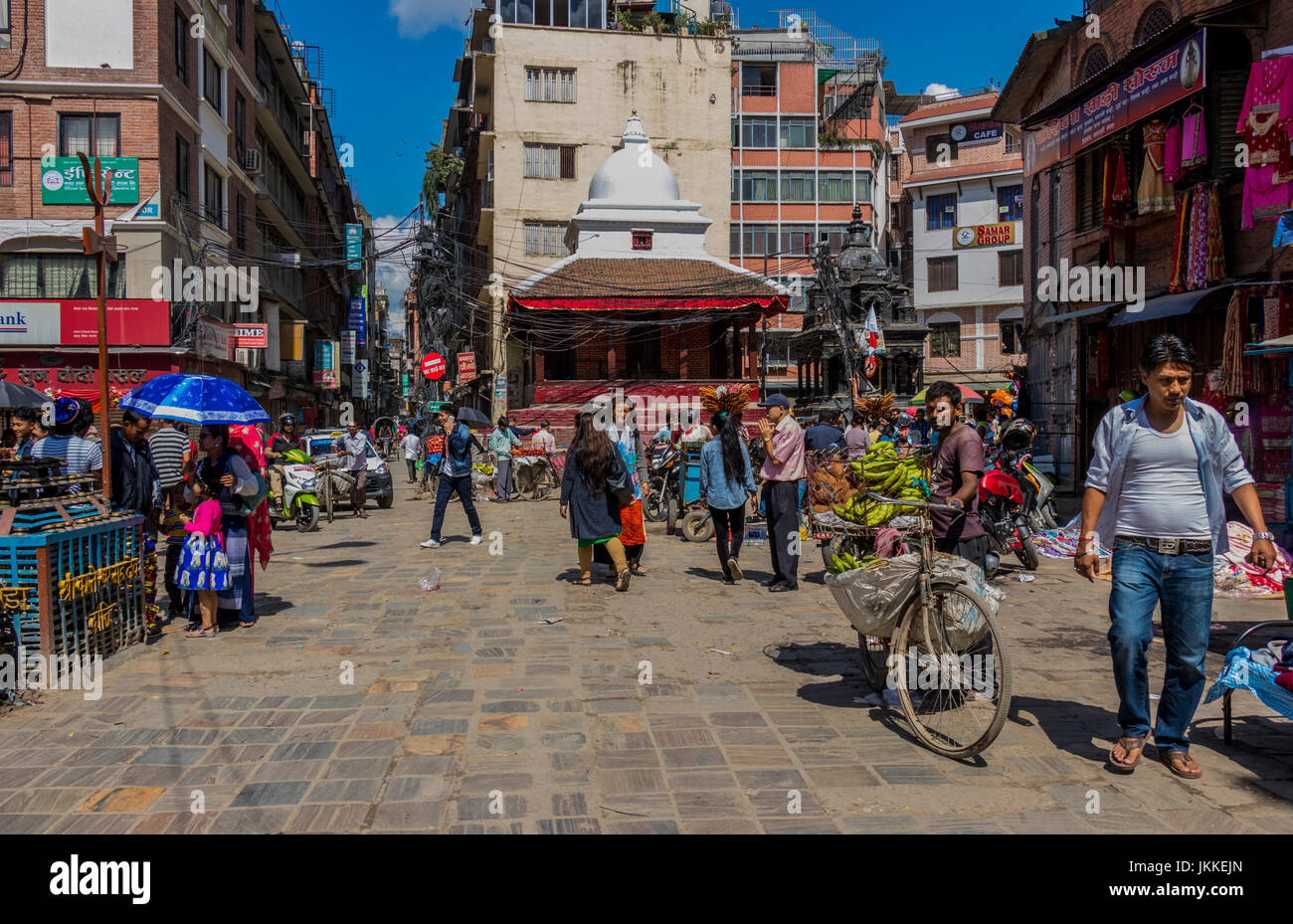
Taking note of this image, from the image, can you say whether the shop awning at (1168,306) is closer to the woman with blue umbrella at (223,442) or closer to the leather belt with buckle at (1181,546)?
the leather belt with buckle at (1181,546)

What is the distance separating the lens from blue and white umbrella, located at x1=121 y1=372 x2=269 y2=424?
7.15 metres

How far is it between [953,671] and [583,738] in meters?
1.89

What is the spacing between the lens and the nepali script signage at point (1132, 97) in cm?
1400

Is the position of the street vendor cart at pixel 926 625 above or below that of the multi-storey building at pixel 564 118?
below

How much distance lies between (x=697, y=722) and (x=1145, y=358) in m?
2.88

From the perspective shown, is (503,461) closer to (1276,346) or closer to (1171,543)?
(1276,346)

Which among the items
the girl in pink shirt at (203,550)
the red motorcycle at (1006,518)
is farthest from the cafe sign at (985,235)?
the girl in pink shirt at (203,550)

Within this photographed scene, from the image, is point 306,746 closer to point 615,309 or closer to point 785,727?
point 785,727

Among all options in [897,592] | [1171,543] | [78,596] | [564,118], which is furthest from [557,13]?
[1171,543]

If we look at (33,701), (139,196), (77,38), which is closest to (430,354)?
(139,196)

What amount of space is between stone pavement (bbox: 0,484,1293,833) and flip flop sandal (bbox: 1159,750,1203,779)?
0.05 m

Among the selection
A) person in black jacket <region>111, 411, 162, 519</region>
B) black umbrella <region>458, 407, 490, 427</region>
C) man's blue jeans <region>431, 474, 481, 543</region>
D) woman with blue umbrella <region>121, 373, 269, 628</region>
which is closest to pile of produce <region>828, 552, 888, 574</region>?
woman with blue umbrella <region>121, 373, 269, 628</region>

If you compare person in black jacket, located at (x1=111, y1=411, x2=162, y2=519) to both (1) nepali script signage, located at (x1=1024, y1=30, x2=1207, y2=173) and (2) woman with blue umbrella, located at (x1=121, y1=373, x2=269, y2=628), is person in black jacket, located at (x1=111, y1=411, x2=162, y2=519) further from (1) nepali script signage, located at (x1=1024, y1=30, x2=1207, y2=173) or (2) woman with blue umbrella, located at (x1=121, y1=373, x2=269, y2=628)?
(1) nepali script signage, located at (x1=1024, y1=30, x2=1207, y2=173)

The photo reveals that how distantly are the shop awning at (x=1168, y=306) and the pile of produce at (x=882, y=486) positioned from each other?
32.2 ft
